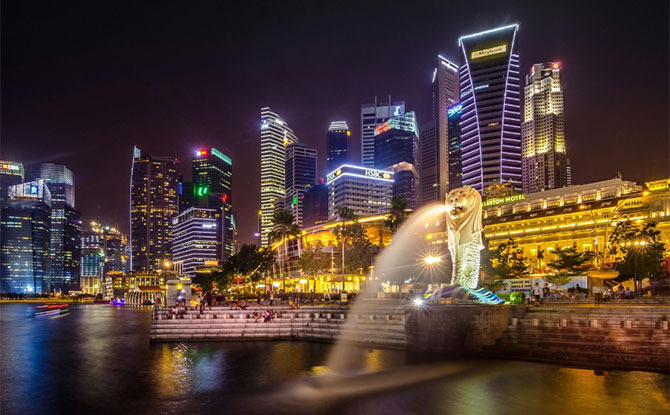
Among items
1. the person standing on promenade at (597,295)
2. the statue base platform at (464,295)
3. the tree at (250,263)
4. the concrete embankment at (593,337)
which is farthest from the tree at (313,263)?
the concrete embankment at (593,337)

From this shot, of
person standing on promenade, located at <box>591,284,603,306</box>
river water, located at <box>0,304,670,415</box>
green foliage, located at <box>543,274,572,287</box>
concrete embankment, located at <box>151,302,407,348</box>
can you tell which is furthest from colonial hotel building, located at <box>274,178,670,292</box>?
river water, located at <box>0,304,670,415</box>

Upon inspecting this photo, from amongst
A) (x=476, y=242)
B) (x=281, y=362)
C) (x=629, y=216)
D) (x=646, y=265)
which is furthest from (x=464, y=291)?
(x=629, y=216)

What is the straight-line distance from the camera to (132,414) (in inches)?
874

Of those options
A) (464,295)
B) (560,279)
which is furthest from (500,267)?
(464,295)

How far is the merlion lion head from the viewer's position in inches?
1655

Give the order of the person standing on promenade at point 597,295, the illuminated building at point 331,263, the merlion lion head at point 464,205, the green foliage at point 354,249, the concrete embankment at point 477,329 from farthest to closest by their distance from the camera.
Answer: the illuminated building at point 331,263, the green foliage at point 354,249, the merlion lion head at point 464,205, the person standing on promenade at point 597,295, the concrete embankment at point 477,329

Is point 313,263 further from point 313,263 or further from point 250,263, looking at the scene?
point 250,263

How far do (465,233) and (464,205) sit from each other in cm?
243

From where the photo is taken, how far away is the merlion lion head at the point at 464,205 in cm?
4203

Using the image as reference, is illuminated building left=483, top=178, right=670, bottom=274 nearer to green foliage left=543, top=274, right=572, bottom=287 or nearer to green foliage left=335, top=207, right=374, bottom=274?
green foliage left=543, top=274, right=572, bottom=287

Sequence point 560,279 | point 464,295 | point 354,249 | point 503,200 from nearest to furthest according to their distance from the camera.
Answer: point 464,295 → point 560,279 → point 354,249 → point 503,200

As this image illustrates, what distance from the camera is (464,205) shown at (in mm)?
41906

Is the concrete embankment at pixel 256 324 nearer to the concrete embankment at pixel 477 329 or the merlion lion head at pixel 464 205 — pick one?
the concrete embankment at pixel 477 329

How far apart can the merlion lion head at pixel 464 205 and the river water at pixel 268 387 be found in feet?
42.9
